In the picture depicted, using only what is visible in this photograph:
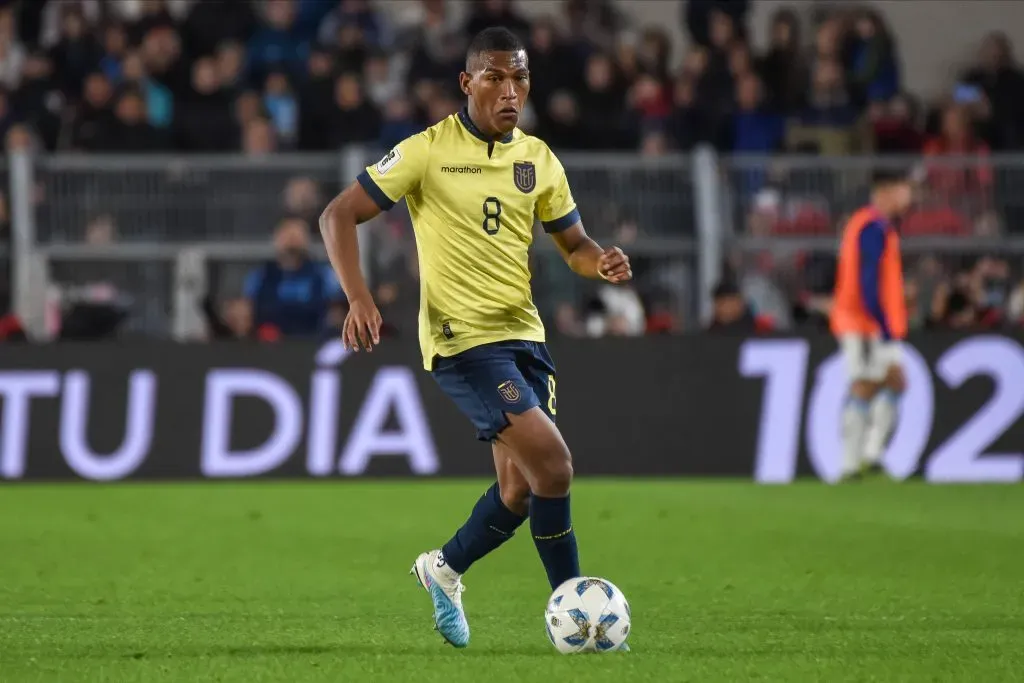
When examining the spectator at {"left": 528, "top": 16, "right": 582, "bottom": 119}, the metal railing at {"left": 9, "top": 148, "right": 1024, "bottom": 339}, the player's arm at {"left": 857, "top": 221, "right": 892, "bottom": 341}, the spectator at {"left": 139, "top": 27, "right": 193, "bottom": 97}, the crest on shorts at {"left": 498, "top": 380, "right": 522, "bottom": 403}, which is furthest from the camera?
the spectator at {"left": 528, "top": 16, "right": 582, "bottom": 119}

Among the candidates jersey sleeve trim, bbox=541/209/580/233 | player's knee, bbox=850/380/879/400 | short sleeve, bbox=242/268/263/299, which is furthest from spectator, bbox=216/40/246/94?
jersey sleeve trim, bbox=541/209/580/233

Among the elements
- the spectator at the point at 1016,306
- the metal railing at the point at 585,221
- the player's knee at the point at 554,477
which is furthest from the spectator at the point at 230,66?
the player's knee at the point at 554,477

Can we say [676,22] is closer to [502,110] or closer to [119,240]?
[119,240]

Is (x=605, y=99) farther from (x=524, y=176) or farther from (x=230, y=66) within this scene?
(x=524, y=176)

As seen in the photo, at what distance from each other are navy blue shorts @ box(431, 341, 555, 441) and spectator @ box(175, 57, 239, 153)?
32.8ft

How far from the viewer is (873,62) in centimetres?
1820

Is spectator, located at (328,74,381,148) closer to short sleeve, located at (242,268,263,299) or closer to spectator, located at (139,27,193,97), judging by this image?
spectator, located at (139,27,193,97)

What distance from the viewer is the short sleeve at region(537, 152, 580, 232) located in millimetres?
6844

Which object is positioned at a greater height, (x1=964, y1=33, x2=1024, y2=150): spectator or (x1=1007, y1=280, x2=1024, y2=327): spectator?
(x1=964, y1=33, x2=1024, y2=150): spectator

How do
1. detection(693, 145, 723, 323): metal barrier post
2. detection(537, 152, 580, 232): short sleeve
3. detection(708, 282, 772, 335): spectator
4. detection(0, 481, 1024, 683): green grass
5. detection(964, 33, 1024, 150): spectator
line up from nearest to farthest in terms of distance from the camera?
detection(0, 481, 1024, 683): green grass → detection(537, 152, 580, 232): short sleeve → detection(708, 282, 772, 335): spectator → detection(693, 145, 723, 323): metal barrier post → detection(964, 33, 1024, 150): spectator

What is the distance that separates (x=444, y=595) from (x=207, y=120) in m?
10.3

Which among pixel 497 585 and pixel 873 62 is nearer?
pixel 497 585

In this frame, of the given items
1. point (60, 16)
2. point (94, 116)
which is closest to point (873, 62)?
point (94, 116)

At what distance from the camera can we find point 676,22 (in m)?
19.7
